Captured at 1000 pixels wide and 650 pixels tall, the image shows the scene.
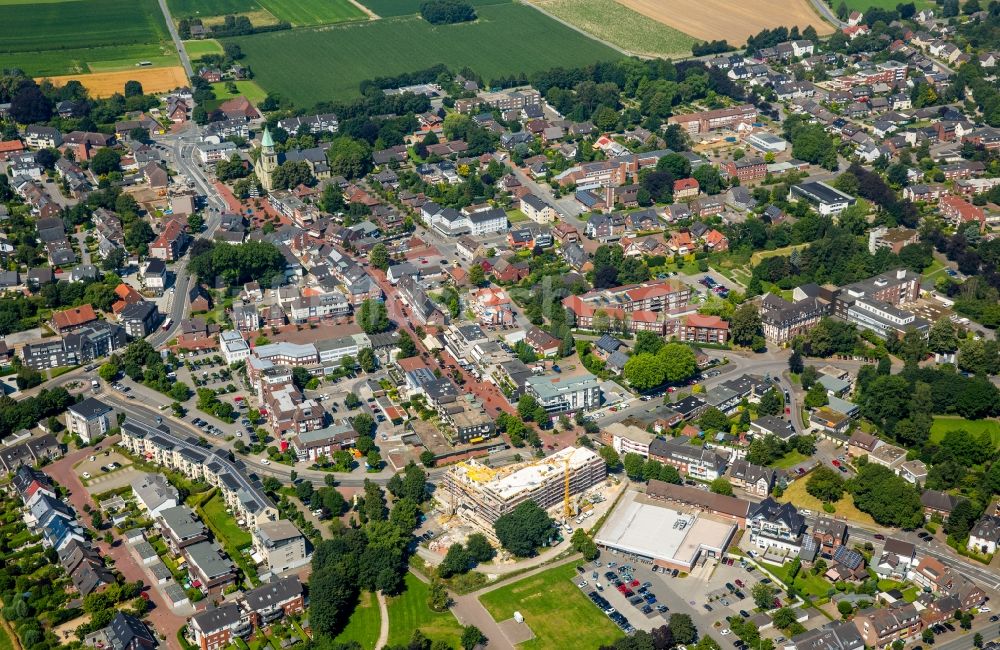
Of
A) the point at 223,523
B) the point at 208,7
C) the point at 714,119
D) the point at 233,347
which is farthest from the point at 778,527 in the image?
the point at 208,7

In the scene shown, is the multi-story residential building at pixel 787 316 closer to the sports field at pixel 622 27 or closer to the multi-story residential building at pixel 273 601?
the multi-story residential building at pixel 273 601

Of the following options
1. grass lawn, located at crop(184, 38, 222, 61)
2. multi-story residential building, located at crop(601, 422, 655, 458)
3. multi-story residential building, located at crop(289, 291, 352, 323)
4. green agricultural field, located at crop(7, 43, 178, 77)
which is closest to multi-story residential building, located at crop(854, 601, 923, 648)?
multi-story residential building, located at crop(601, 422, 655, 458)

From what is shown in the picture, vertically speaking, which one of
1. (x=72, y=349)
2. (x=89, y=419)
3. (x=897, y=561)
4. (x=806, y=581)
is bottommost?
(x=72, y=349)

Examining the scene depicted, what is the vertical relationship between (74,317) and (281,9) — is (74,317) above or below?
below

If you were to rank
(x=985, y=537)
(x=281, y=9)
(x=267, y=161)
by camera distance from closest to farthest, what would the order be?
(x=985, y=537)
(x=267, y=161)
(x=281, y=9)

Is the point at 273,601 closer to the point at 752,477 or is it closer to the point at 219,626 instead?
the point at 219,626

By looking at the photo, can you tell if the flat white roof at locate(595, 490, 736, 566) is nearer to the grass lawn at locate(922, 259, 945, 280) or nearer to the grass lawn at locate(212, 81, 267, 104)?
the grass lawn at locate(922, 259, 945, 280)
